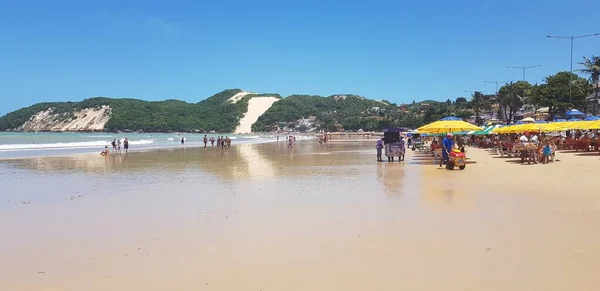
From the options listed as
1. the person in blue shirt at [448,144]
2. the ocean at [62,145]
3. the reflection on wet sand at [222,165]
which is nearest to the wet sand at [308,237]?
the reflection on wet sand at [222,165]

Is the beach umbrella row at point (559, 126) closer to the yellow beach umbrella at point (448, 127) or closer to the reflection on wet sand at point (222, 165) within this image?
the yellow beach umbrella at point (448, 127)

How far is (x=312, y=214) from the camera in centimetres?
823

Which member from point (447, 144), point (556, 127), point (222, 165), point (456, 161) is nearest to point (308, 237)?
point (456, 161)

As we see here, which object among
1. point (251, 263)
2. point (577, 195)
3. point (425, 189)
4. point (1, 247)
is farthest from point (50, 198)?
point (577, 195)

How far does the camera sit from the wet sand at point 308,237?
15.8 ft

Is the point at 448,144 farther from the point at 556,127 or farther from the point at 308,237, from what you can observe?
the point at 308,237

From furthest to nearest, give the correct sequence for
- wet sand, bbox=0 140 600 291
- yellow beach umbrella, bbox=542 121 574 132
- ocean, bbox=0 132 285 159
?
ocean, bbox=0 132 285 159 → yellow beach umbrella, bbox=542 121 574 132 → wet sand, bbox=0 140 600 291

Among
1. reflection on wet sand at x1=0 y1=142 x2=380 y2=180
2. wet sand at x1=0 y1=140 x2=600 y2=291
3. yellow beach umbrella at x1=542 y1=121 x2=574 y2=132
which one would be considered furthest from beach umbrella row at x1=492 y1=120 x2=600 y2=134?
wet sand at x1=0 y1=140 x2=600 y2=291

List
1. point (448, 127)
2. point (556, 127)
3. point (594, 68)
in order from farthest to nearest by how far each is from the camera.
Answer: point (594, 68), point (556, 127), point (448, 127)

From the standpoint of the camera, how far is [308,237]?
653cm

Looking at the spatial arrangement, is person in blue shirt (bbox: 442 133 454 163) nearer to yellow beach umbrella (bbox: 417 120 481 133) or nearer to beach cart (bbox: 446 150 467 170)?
beach cart (bbox: 446 150 467 170)

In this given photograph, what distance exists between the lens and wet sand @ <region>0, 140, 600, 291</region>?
4.80 m

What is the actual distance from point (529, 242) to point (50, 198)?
1009cm

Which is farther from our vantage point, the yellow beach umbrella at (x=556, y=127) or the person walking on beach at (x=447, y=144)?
the yellow beach umbrella at (x=556, y=127)
